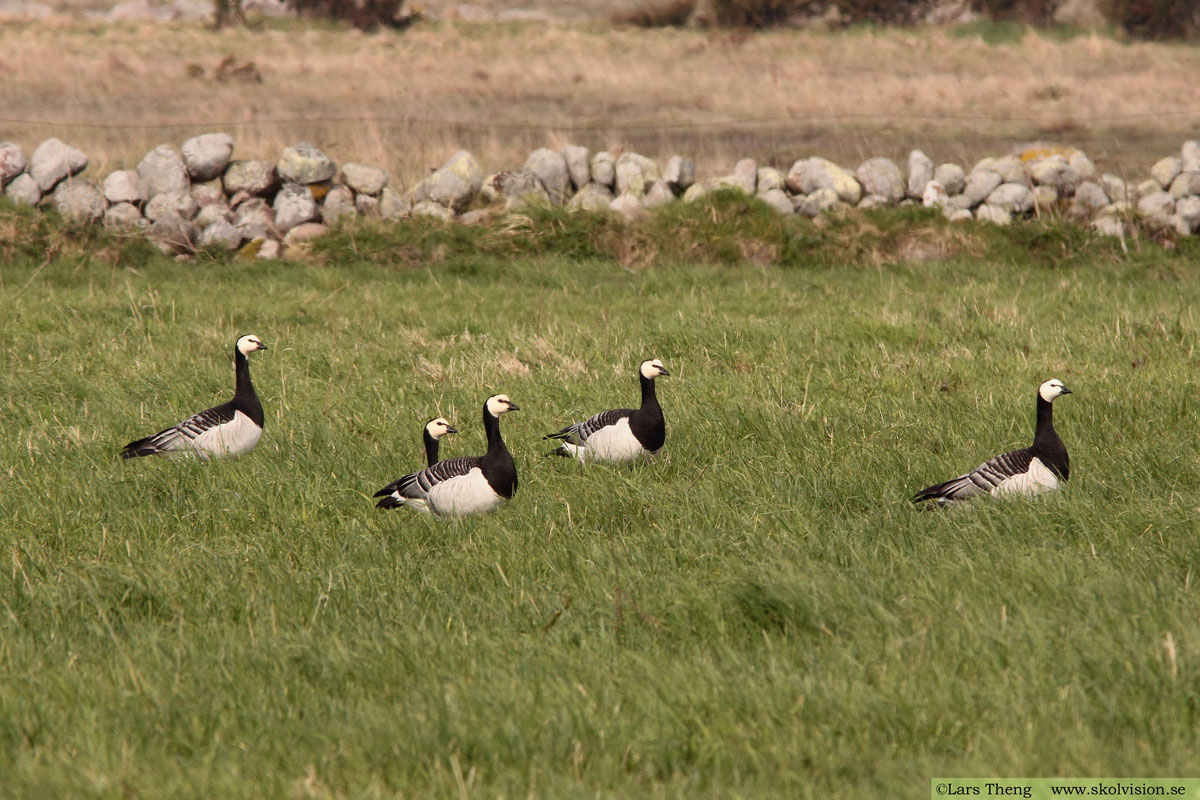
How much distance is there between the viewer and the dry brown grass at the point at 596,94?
2148 cm

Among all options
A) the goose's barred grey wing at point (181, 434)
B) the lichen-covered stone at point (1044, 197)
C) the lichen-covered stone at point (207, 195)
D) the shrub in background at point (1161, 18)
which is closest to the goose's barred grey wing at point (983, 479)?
the goose's barred grey wing at point (181, 434)

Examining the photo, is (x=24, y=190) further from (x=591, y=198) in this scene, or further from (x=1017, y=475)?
(x=1017, y=475)

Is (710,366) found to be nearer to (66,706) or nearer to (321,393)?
(321,393)

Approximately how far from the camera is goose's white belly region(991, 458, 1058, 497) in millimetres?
6191

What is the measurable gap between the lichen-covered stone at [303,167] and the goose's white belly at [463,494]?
11.5m

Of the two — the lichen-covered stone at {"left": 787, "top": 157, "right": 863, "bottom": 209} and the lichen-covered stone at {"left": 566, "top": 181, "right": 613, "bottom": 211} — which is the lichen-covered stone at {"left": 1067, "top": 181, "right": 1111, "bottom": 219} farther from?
the lichen-covered stone at {"left": 566, "top": 181, "right": 613, "bottom": 211}

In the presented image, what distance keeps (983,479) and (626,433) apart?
7.21 ft

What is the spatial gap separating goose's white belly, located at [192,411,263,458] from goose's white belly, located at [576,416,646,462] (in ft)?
7.77

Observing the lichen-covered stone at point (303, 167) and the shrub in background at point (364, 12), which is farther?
the shrub in background at point (364, 12)

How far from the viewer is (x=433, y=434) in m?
7.06

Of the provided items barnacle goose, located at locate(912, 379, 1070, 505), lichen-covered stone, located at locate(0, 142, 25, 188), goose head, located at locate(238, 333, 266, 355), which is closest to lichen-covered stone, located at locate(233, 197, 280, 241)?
lichen-covered stone, located at locate(0, 142, 25, 188)

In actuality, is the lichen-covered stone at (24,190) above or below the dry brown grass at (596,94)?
below

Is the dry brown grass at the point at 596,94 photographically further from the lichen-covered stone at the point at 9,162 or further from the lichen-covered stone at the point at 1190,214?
the lichen-covered stone at the point at 1190,214

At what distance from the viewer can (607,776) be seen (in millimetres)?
3805
